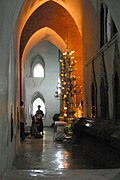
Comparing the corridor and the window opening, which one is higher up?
the window opening

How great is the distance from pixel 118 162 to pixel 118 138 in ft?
2.70

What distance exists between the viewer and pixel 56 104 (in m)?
28.6

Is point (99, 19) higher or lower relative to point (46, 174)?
higher

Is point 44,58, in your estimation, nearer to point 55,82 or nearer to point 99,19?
point 55,82

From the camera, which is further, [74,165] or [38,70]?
[38,70]

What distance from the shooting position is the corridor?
511 cm

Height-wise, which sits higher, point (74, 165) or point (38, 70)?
point (38, 70)

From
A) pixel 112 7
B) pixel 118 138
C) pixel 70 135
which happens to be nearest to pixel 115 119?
pixel 118 138

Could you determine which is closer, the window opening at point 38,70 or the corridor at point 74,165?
the corridor at point 74,165

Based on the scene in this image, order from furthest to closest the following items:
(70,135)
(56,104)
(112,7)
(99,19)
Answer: (56,104), (70,135), (99,19), (112,7)

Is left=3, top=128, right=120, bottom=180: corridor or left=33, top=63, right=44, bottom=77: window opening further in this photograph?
left=33, top=63, right=44, bottom=77: window opening

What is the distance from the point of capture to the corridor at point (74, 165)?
511cm

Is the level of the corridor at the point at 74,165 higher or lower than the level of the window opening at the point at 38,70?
lower

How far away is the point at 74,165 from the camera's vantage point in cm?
763
